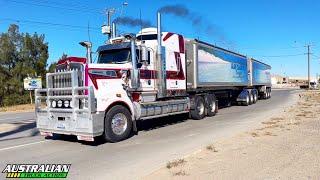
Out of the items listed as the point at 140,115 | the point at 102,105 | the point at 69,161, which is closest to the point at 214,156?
the point at 69,161

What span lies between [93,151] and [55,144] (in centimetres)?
178

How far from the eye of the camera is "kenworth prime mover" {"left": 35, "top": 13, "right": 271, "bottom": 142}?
11508 millimetres

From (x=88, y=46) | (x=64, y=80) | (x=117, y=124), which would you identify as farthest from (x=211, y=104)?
(x=64, y=80)

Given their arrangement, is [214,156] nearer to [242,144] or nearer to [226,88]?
[242,144]

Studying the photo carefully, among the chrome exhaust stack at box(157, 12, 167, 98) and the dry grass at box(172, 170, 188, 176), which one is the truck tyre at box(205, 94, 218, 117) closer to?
the chrome exhaust stack at box(157, 12, 167, 98)

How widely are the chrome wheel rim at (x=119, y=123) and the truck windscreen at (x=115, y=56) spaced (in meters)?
1.96

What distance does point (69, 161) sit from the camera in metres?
9.37

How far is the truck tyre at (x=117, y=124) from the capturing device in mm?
11773

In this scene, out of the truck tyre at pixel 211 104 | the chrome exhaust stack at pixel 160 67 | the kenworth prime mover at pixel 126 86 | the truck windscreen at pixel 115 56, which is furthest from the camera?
the truck tyre at pixel 211 104

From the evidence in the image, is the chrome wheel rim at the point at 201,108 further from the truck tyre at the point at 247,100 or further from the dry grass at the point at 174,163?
the dry grass at the point at 174,163

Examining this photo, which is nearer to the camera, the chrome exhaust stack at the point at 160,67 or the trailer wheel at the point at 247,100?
the chrome exhaust stack at the point at 160,67

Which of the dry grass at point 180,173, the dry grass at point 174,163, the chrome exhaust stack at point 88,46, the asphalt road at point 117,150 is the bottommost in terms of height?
the asphalt road at point 117,150

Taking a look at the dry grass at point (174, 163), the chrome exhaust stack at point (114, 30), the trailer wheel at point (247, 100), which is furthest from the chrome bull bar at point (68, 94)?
the trailer wheel at point (247, 100)

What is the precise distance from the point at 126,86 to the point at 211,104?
26.6 ft
